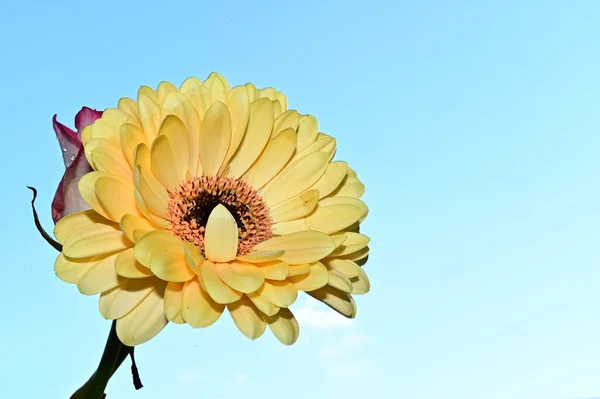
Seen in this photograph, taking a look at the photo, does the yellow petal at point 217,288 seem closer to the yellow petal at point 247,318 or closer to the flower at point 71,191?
the yellow petal at point 247,318

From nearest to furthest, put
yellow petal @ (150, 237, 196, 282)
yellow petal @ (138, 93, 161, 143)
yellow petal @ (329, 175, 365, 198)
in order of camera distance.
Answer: yellow petal @ (150, 237, 196, 282), yellow petal @ (138, 93, 161, 143), yellow petal @ (329, 175, 365, 198)

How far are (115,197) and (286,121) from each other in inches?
9.8

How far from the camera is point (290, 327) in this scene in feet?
2.62

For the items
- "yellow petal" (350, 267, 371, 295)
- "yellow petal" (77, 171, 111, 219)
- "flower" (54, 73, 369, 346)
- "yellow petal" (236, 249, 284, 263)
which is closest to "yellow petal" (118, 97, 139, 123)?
"flower" (54, 73, 369, 346)

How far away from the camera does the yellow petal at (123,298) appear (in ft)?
2.48

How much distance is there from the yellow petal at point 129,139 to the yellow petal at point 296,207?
0.21 metres

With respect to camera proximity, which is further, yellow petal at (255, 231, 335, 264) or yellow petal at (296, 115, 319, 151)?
yellow petal at (296, 115, 319, 151)

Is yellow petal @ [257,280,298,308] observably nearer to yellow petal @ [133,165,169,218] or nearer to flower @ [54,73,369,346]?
flower @ [54,73,369,346]

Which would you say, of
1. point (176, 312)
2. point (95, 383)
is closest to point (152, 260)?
point (176, 312)

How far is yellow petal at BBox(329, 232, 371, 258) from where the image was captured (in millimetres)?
858

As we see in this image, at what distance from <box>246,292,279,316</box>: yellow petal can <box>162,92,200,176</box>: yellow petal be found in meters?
0.20

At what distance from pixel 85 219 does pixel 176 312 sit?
0.51 feet

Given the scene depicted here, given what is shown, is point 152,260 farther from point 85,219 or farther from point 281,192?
point 281,192

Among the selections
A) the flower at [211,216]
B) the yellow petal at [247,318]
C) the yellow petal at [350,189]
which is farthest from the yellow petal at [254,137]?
the yellow petal at [247,318]
